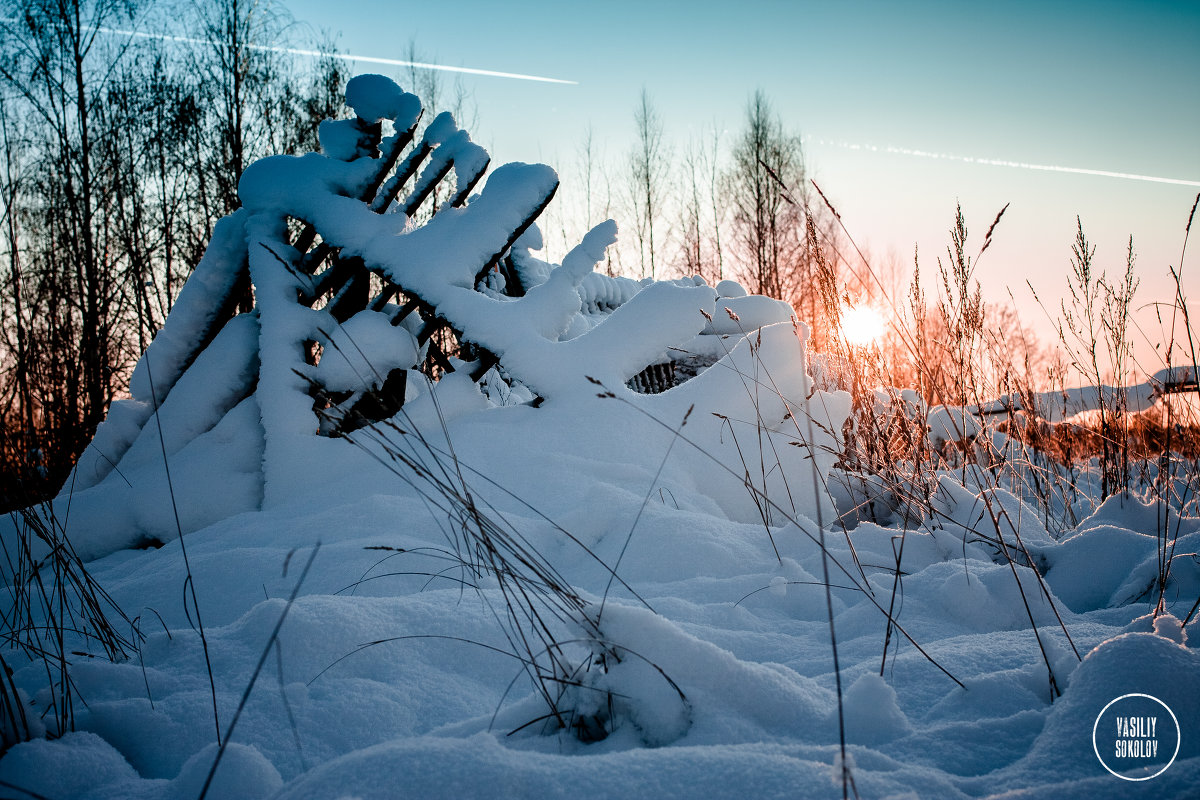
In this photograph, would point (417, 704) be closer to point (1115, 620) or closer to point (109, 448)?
point (1115, 620)

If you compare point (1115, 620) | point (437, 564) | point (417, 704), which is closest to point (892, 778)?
point (417, 704)

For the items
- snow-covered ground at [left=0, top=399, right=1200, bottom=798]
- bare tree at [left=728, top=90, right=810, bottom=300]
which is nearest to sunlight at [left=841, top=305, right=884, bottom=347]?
snow-covered ground at [left=0, top=399, right=1200, bottom=798]

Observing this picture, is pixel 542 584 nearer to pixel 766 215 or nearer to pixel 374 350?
pixel 374 350

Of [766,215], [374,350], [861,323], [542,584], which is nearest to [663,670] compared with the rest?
[542,584]

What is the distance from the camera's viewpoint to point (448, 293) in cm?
245

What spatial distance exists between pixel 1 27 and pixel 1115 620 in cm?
1139

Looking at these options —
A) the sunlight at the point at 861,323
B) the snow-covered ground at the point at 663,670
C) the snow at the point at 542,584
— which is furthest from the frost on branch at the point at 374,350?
the snow-covered ground at the point at 663,670

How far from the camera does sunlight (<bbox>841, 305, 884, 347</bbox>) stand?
2027mm

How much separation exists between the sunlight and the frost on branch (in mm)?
158

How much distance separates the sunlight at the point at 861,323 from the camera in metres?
2.03

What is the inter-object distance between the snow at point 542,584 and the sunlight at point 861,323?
0.22 meters

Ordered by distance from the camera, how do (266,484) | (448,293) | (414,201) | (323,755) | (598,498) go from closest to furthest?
(323,755) < (598,498) < (266,484) < (448,293) < (414,201)

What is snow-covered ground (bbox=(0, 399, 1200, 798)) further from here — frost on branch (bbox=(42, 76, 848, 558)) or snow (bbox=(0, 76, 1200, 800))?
frost on branch (bbox=(42, 76, 848, 558))

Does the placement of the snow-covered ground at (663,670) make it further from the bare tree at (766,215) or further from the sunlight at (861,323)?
the bare tree at (766,215)
